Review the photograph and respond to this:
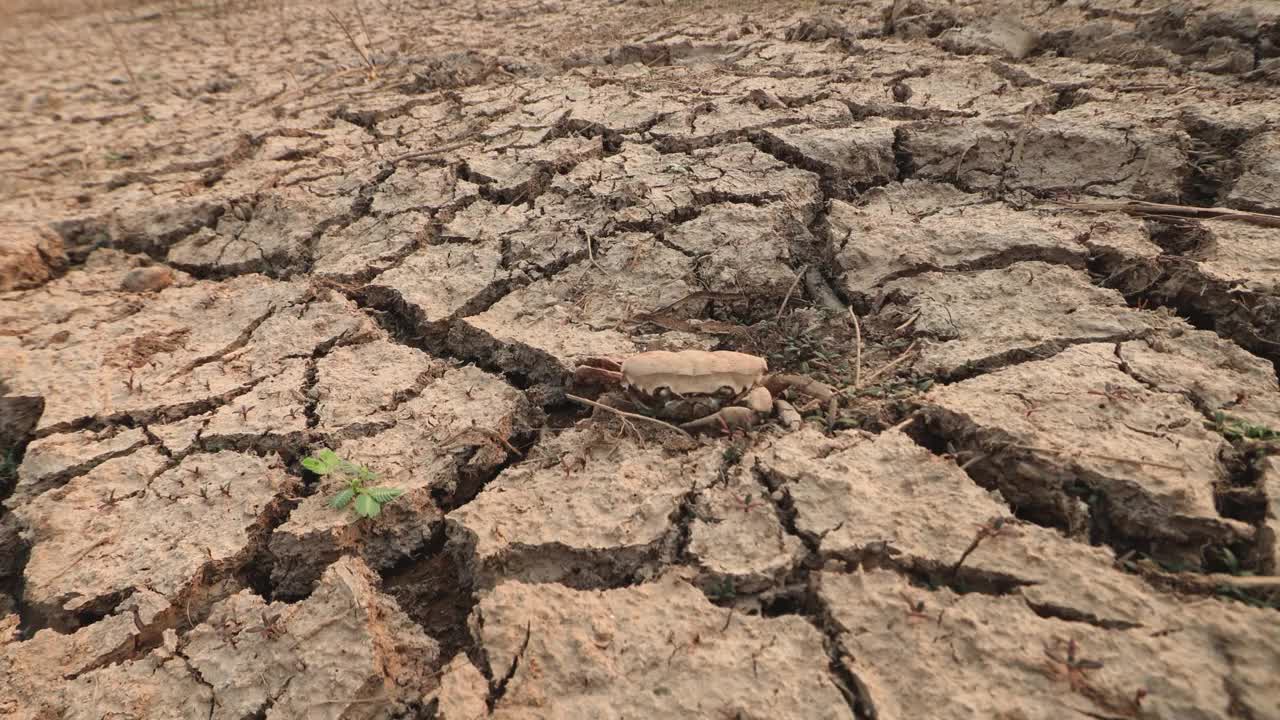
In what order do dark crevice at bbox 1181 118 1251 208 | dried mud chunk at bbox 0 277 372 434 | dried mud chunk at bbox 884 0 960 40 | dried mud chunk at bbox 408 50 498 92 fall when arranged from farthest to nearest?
dried mud chunk at bbox 408 50 498 92 → dried mud chunk at bbox 884 0 960 40 → dark crevice at bbox 1181 118 1251 208 → dried mud chunk at bbox 0 277 372 434

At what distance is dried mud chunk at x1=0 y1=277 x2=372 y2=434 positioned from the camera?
1916 mm

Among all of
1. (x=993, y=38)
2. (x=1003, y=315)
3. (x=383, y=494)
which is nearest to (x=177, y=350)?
(x=383, y=494)

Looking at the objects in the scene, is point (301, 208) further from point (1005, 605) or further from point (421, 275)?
point (1005, 605)

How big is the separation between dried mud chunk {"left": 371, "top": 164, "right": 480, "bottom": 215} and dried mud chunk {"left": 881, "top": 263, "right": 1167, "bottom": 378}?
67.8 inches

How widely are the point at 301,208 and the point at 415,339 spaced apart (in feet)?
3.54

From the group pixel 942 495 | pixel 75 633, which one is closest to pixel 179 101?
pixel 75 633

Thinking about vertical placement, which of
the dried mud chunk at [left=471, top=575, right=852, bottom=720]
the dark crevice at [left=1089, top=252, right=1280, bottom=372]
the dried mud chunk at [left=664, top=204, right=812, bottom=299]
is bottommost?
the dried mud chunk at [left=471, top=575, right=852, bottom=720]

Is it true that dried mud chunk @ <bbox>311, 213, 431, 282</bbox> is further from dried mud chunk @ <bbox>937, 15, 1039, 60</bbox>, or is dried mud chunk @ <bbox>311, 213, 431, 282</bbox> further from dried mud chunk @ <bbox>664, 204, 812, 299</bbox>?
dried mud chunk @ <bbox>937, 15, 1039, 60</bbox>

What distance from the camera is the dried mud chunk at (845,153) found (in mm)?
2393

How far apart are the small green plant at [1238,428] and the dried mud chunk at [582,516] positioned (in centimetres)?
106

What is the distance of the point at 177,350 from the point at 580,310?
4.40 feet

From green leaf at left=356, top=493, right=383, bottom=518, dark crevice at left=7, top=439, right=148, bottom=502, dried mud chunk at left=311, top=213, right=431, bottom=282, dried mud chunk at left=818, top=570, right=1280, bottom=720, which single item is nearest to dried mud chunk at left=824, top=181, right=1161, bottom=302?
dried mud chunk at left=818, top=570, right=1280, bottom=720

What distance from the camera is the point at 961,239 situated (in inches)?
80.1

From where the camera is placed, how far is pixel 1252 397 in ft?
4.69
